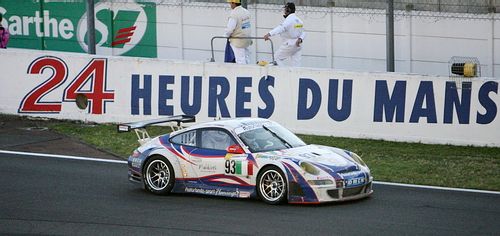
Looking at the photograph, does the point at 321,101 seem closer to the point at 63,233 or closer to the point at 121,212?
the point at 121,212

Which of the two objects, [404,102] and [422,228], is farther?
A: [404,102]

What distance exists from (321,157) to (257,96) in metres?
5.58

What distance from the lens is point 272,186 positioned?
1402 cm

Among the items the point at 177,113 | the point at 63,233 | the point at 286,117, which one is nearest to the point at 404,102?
the point at 286,117

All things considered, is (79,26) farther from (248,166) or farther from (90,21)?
(248,166)

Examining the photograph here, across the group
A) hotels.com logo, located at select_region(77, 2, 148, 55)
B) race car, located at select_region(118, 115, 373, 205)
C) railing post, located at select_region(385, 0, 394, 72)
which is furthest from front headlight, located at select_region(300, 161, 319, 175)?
hotels.com logo, located at select_region(77, 2, 148, 55)

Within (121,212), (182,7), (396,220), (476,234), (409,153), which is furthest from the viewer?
(182,7)

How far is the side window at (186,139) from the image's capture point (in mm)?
14969

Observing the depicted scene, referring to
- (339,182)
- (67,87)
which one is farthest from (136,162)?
(67,87)

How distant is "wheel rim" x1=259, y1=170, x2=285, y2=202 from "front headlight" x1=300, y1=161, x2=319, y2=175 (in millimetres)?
314

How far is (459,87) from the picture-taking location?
59.9 feet

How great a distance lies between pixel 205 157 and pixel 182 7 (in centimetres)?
944

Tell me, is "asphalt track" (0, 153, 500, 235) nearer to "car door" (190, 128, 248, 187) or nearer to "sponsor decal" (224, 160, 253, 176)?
"car door" (190, 128, 248, 187)

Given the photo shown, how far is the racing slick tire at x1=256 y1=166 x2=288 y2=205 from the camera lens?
45.5ft
